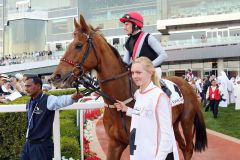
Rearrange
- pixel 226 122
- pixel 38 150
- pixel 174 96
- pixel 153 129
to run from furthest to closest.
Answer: pixel 226 122 → pixel 174 96 → pixel 38 150 → pixel 153 129

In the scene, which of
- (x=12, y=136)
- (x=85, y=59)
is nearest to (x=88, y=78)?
(x=85, y=59)

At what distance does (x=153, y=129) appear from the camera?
2.78 m

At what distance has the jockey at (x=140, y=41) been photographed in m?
4.38

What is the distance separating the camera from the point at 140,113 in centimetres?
284

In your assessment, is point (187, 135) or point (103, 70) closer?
point (103, 70)

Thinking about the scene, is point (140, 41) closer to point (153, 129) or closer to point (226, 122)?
point (153, 129)

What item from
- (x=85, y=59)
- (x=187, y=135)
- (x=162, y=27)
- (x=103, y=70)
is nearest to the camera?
(x=85, y=59)

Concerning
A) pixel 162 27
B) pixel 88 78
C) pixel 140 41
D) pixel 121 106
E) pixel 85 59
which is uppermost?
pixel 162 27

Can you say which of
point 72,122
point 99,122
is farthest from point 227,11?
point 72,122

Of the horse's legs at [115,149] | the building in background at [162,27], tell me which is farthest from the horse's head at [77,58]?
the building in background at [162,27]

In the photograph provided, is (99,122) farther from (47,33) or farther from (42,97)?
(47,33)

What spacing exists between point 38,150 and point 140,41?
1601mm

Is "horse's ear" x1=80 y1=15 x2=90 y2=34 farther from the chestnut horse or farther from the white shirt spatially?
the white shirt

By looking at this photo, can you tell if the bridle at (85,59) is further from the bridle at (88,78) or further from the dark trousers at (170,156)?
the dark trousers at (170,156)
